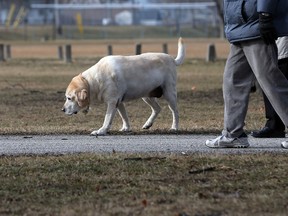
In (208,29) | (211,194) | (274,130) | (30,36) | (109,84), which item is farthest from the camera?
(208,29)

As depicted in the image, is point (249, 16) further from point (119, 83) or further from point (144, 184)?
point (119, 83)

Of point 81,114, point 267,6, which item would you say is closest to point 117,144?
point 267,6

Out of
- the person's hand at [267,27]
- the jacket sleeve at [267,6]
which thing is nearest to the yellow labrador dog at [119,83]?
the person's hand at [267,27]

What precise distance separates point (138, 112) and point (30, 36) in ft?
229

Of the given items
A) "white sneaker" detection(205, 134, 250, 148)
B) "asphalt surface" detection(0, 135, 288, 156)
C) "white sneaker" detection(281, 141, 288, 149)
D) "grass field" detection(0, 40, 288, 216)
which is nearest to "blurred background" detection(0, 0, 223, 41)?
"asphalt surface" detection(0, 135, 288, 156)

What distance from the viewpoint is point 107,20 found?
104250 mm

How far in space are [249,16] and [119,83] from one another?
284 centimetres

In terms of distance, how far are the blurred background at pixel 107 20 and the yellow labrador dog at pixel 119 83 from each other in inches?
2717

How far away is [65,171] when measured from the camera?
26.7 ft

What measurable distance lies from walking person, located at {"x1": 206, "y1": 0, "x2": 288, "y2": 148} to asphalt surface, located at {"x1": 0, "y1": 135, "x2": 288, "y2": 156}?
29 cm

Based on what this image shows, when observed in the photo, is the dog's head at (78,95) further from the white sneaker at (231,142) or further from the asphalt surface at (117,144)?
the white sneaker at (231,142)

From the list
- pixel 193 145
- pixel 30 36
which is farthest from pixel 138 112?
pixel 30 36

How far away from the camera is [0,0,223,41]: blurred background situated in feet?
286

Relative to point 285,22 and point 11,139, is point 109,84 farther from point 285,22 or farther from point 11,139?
point 285,22
